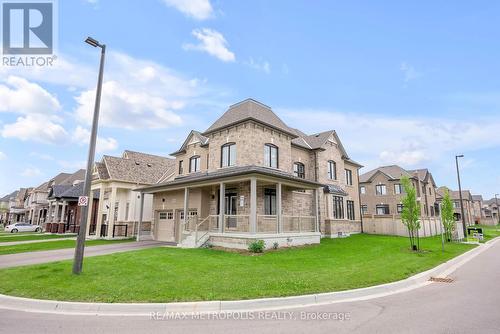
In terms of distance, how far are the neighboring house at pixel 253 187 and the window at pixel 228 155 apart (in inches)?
2.9

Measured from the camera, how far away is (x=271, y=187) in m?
19.7

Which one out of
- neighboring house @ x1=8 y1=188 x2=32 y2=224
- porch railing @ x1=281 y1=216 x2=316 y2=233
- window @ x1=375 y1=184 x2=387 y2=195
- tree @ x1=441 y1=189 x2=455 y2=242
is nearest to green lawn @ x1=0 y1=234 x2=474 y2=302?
porch railing @ x1=281 y1=216 x2=316 y2=233

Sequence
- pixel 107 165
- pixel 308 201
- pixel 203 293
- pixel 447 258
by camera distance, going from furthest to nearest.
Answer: pixel 107 165 < pixel 308 201 < pixel 447 258 < pixel 203 293

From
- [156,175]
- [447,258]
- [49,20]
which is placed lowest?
[447,258]

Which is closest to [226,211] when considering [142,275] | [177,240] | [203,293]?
[177,240]

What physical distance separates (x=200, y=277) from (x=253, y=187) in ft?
23.6

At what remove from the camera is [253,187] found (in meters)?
15.6

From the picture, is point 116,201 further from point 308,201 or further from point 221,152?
point 308,201

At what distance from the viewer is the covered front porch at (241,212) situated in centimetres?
1647

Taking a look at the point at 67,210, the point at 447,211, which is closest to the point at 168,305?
the point at 447,211

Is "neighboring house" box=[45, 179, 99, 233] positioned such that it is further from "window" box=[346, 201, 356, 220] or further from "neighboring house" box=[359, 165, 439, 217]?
"neighboring house" box=[359, 165, 439, 217]

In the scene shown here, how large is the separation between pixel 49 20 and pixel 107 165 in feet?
53.2

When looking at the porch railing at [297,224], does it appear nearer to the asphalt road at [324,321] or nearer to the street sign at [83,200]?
the asphalt road at [324,321]

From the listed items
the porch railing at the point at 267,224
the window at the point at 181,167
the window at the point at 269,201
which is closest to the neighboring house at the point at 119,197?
the window at the point at 181,167
